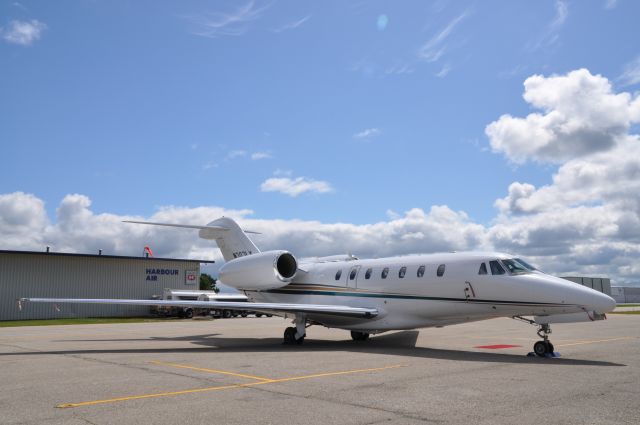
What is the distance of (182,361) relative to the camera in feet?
42.8

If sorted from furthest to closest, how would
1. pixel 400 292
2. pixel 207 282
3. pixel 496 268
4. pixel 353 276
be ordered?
1. pixel 207 282
2. pixel 353 276
3. pixel 400 292
4. pixel 496 268

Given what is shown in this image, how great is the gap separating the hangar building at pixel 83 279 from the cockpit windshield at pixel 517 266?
123ft

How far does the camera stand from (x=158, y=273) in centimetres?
5084

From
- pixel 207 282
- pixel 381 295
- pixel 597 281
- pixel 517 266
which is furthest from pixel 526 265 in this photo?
pixel 207 282

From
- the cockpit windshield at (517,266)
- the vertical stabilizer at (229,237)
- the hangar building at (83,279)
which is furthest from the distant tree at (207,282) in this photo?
the cockpit windshield at (517,266)

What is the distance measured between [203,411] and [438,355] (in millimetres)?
8692

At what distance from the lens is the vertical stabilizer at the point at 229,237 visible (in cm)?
2470

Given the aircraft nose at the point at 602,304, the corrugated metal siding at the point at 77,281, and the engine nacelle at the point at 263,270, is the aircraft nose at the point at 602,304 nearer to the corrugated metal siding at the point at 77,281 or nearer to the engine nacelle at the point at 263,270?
the engine nacelle at the point at 263,270

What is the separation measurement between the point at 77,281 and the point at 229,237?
26245 millimetres

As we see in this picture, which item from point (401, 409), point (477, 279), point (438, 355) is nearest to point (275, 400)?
point (401, 409)

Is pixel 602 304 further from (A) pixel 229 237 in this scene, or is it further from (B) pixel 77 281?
(B) pixel 77 281

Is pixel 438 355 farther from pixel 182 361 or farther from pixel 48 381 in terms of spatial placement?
pixel 48 381

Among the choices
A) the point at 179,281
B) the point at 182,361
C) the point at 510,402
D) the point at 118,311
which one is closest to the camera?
the point at 510,402

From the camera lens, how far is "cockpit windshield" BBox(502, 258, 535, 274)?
48.5 ft
